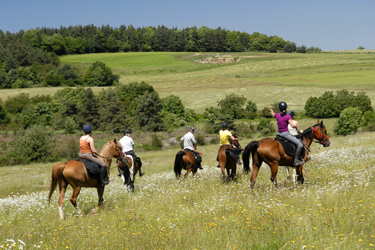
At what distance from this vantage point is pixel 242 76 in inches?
4272

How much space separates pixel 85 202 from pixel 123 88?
216 feet

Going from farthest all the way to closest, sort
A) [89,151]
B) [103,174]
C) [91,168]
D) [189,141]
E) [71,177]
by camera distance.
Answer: [189,141], [103,174], [89,151], [91,168], [71,177]

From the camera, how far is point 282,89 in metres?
83.9

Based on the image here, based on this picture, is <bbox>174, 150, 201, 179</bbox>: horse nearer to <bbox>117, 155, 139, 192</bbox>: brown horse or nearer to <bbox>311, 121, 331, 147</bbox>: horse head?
<bbox>117, 155, 139, 192</bbox>: brown horse

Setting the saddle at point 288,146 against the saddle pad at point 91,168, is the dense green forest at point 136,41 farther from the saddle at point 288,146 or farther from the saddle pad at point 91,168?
the saddle at point 288,146

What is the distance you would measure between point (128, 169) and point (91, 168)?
11.2ft

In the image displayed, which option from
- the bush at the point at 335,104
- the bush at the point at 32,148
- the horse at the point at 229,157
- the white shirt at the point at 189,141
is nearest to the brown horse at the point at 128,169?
the white shirt at the point at 189,141

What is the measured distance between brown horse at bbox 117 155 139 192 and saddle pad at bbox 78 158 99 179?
7.63ft

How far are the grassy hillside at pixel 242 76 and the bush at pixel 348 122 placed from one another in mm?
16793

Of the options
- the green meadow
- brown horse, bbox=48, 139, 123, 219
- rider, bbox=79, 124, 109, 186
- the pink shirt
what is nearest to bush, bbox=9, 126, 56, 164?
the green meadow

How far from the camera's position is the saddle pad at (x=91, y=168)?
11.3 metres

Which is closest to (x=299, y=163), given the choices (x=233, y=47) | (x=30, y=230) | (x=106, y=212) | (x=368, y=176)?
(x=368, y=176)

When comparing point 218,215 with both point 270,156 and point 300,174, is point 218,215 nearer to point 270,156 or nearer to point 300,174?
point 270,156

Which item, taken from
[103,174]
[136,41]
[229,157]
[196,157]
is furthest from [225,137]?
[136,41]
